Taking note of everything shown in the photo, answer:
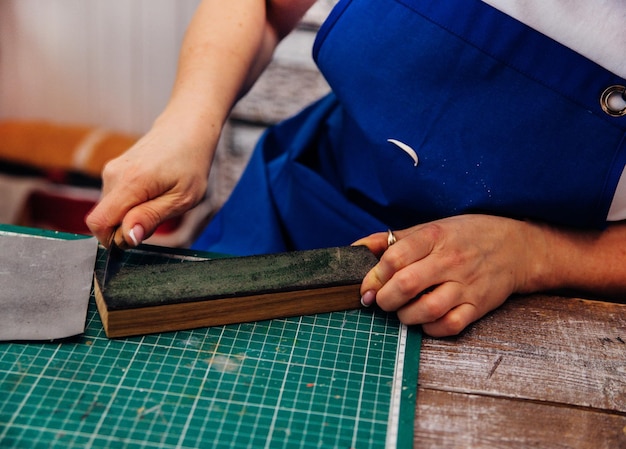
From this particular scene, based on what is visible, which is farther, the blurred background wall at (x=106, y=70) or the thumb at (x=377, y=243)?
the blurred background wall at (x=106, y=70)

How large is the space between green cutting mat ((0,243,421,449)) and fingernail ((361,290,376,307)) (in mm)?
34

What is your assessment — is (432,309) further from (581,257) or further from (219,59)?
(219,59)

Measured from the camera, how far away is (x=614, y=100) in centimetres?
92

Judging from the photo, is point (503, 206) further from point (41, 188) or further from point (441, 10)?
point (41, 188)

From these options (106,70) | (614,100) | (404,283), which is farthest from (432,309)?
(106,70)

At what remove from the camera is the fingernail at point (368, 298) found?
0.91 meters

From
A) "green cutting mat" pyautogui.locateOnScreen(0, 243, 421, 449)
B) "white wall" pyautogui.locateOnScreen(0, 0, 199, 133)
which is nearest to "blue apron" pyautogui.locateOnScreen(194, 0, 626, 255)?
"green cutting mat" pyautogui.locateOnScreen(0, 243, 421, 449)

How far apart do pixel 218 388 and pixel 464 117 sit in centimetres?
51

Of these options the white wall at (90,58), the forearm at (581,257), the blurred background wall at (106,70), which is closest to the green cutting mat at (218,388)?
the forearm at (581,257)

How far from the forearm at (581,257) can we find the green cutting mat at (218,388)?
9.7 inches

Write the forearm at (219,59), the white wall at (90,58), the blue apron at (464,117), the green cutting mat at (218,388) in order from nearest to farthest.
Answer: the green cutting mat at (218,388) < the blue apron at (464,117) < the forearm at (219,59) < the white wall at (90,58)

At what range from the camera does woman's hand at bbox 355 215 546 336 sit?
35.0 inches

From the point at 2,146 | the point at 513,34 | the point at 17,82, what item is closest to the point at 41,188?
the point at 2,146

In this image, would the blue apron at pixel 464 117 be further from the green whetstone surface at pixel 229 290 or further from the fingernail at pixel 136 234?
the fingernail at pixel 136 234
